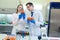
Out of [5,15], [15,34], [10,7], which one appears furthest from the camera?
[10,7]

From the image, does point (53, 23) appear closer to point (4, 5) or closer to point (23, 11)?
point (23, 11)

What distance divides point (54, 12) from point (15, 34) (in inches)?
16.3

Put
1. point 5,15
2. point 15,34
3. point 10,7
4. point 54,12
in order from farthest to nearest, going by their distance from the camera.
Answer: point 10,7, point 5,15, point 15,34, point 54,12

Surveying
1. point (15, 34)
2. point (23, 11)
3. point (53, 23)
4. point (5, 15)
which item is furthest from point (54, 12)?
point (5, 15)

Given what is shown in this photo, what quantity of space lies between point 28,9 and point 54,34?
340 mm

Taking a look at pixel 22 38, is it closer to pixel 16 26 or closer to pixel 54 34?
pixel 16 26

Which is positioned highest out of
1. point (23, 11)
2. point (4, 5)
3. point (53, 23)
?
point (4, 5)

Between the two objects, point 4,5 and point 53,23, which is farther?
point 4,5

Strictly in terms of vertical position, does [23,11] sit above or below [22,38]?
above

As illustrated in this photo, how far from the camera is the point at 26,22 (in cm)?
113

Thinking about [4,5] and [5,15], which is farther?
[4,5]

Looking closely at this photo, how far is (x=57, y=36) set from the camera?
3.39ft

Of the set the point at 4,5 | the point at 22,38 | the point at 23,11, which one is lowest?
the point at 22,38

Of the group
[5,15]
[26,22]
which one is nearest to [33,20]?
[26,22]
